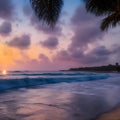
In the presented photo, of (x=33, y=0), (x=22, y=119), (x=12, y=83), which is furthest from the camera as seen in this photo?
(x=12, y=83)

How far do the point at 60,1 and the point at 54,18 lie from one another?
0.51m

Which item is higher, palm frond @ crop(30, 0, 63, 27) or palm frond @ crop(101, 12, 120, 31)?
palm frond @ crop(101, 12, 120, 31)

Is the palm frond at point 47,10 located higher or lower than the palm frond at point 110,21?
lower

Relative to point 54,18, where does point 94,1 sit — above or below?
above

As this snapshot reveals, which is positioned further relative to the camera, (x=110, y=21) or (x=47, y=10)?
(x=110, y=21)

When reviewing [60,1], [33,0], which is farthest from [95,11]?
[33,0]

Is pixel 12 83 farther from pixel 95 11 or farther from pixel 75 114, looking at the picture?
pixel 75 114

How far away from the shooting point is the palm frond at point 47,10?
19.3 ft

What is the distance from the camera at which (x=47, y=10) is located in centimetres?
600

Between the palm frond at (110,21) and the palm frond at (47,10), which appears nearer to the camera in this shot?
the palm frond at (47,10)

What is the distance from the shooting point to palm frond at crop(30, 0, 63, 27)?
5.88 meters

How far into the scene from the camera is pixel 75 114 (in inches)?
193

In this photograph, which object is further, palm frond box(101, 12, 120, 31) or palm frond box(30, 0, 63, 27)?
palm frond box(101, 12, 120, 31)

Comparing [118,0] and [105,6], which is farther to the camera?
[105,6]
